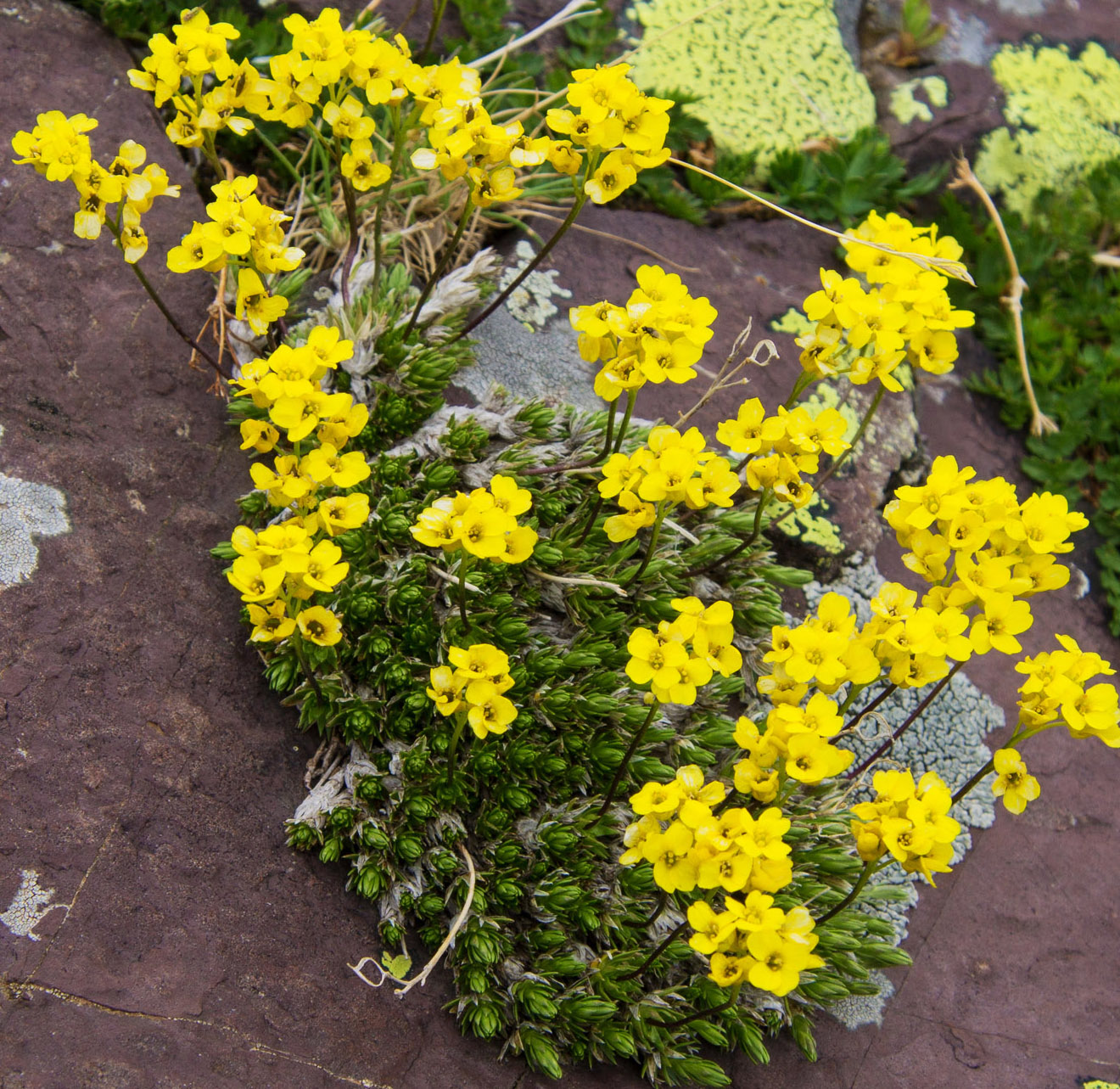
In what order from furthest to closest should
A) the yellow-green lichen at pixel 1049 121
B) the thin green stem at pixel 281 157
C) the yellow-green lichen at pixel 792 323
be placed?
the yellow-green lichen at pixel 1049 121
the yellow-green lichen at pixel 792 323
the thin green stem at pixel 281 157

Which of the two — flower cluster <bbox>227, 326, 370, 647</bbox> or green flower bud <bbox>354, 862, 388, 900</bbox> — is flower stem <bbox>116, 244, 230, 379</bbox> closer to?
flower cluster <bbox>227, 326, 370, 647</bbox>

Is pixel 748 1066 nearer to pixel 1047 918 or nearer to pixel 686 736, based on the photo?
pixel 686 736

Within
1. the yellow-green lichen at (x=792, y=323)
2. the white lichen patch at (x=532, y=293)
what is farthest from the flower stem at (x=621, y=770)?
the yellow-green lichen at (x=792, y=323)

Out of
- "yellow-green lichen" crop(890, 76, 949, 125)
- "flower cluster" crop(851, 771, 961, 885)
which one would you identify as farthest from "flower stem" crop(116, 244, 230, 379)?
"yellow-green lichen" crop(890, 76, 949, 125)

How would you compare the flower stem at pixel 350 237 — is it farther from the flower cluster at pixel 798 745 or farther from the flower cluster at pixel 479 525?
the flower cluster at pixel 798 745

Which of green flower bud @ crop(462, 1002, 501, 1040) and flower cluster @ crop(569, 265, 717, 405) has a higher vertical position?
flower cluster @ crop(569, 265, 717, 405)

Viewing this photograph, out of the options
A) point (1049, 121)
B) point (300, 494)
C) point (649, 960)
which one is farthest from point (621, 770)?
point (1049, 121)
